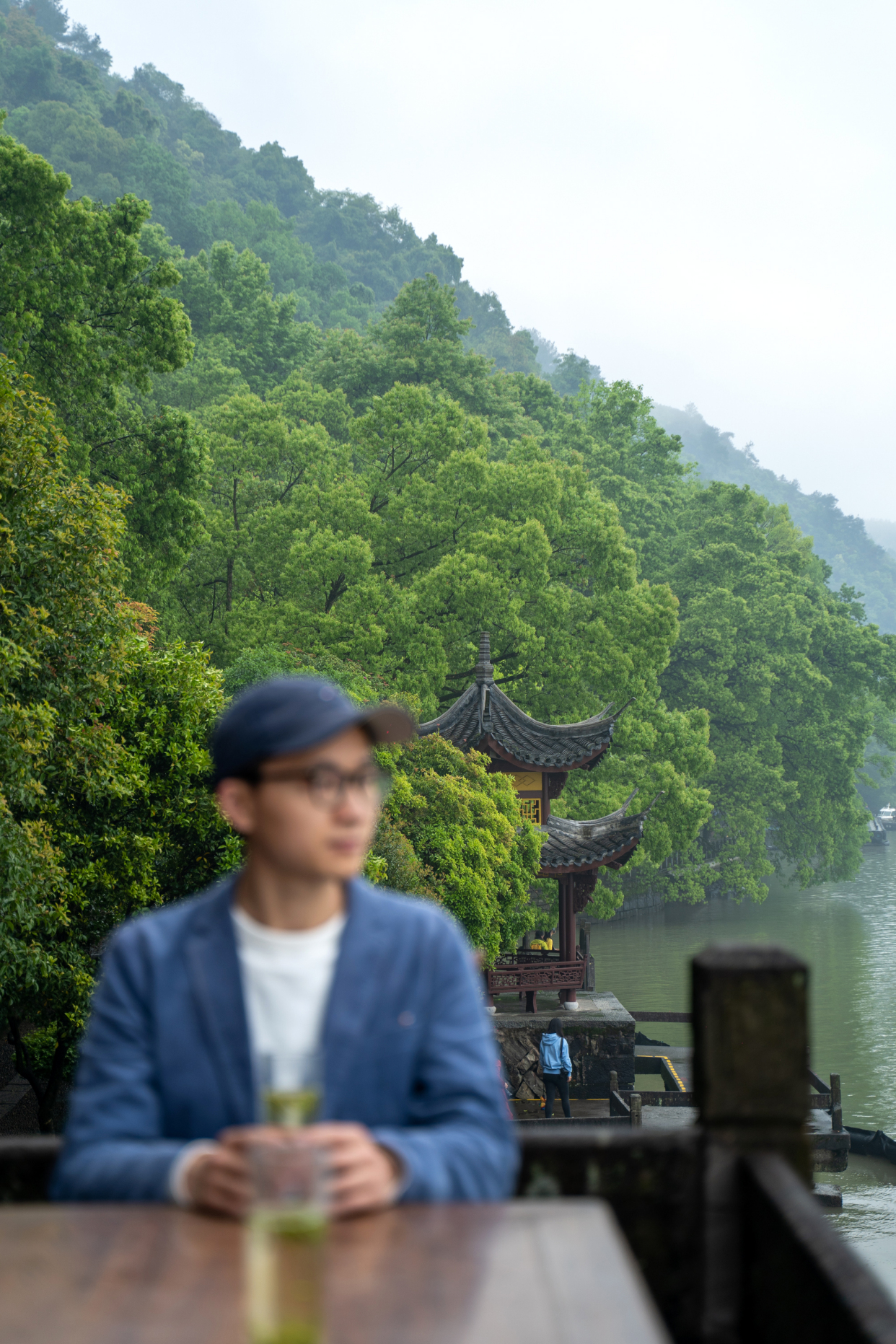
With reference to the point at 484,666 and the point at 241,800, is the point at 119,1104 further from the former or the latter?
the point at 484,666

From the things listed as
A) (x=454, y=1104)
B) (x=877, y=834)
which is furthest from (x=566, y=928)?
(x=877, y=834)

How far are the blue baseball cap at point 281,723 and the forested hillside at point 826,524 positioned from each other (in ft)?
378

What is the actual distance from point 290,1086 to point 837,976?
97.1ft

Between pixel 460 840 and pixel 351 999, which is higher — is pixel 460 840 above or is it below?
below

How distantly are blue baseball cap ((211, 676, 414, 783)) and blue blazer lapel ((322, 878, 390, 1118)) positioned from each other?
0.99 feet

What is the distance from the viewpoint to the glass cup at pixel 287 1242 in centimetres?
124

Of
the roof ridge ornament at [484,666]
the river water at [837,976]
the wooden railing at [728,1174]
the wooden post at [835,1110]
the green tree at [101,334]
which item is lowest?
the river water at [837,976]

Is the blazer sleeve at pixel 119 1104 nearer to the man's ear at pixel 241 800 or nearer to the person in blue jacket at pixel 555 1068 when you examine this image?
the man's ear at pixel 241 800

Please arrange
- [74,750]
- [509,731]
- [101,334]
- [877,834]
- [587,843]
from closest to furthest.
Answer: [74,750], [101,334], [509,731], [587,843], [877,834]

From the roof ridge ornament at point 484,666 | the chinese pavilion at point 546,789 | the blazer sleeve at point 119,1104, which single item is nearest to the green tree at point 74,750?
the blazer sleeve at point 119,1104

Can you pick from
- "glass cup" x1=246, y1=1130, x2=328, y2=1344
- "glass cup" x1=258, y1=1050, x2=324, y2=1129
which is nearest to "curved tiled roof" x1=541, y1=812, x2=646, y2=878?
"glass cup" x1=258, y1=1050, x2=324, y2=1129

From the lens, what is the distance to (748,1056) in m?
1.97

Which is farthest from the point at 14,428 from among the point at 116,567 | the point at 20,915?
the point at 20,915

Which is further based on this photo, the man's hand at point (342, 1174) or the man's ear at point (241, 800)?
the man's ear at point (241, 800)
